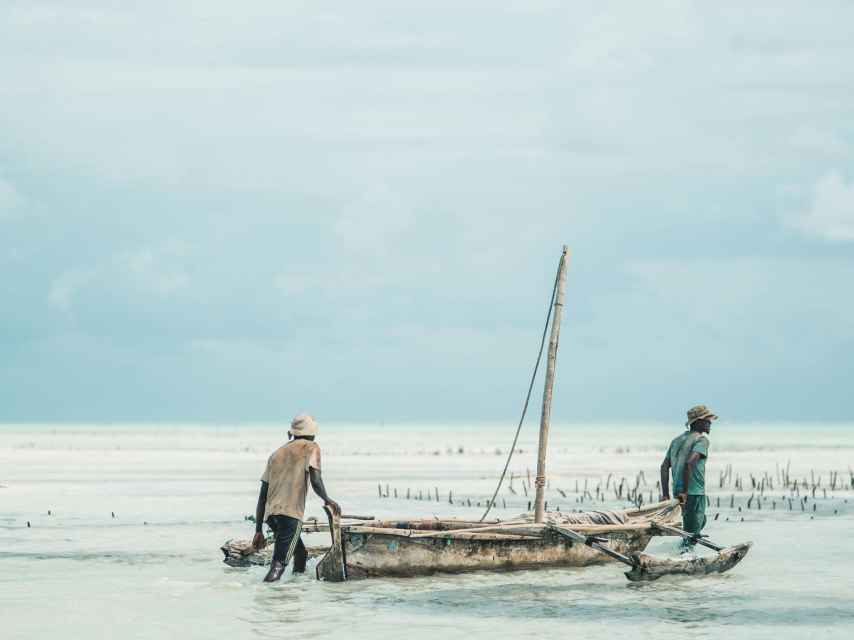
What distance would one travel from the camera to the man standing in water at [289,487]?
13820mm

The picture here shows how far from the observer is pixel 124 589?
1430 centimetres

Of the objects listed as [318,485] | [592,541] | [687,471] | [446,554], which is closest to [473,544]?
[446,554]

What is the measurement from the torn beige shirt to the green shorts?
4632mm

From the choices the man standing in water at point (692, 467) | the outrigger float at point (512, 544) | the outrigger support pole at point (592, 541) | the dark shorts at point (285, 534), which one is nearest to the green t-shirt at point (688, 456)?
the man standing in water at point (692, 467)

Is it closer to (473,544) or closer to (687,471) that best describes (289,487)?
(473,544)

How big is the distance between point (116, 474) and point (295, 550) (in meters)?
28.5

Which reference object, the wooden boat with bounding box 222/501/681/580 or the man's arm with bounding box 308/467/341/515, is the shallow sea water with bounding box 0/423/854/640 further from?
the man's arm with bounding box 308/467/341/515

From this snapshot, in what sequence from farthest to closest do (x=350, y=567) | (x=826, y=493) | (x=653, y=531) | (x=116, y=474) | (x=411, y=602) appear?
(x=116, y=474) < (x=826, y=493) < (x=653, y=531) < (x=350, y=567) < (x=411, y=602)

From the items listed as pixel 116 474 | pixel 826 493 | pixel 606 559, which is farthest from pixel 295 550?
pixel 116 474

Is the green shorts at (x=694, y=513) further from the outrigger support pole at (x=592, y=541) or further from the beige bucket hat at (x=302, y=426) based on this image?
the beige bucket hat at (x=302, y=426)

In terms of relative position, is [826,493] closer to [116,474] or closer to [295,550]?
[295,550]

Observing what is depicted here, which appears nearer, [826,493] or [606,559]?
[606,559]

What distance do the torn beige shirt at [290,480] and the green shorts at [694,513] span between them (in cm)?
463

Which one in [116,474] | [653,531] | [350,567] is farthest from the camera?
[116,474]
